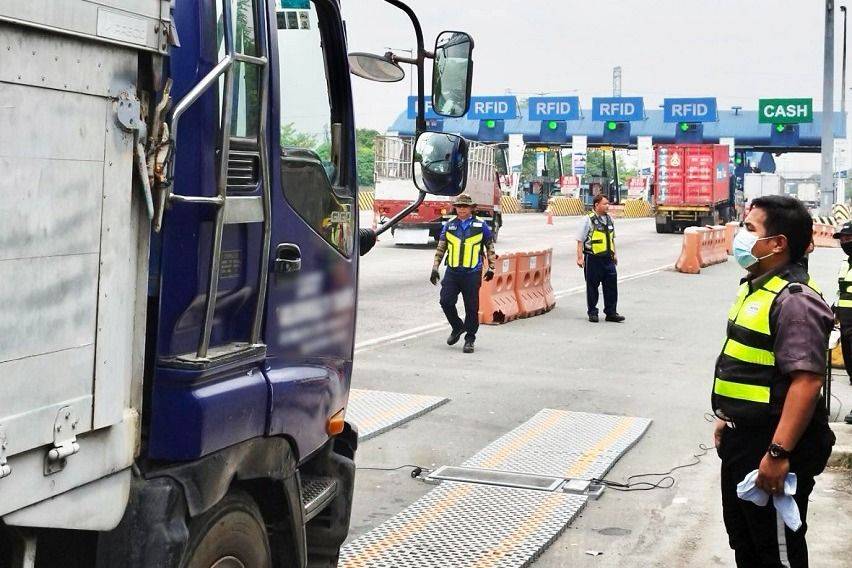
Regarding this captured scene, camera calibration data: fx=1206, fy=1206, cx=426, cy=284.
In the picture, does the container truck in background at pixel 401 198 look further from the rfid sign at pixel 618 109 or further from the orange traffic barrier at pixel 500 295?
the rfid sign at pixel 618 109

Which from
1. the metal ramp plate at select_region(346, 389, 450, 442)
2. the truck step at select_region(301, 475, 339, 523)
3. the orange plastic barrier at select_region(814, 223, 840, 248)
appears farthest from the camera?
the orange plastic barrier at select_region(814, 223, 840, 248)

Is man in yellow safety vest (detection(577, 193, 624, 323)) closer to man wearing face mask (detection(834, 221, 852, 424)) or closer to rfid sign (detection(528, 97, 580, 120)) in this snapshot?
man wearing face mask (detection(834, 221, 852, 424))

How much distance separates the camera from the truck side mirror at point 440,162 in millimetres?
4832

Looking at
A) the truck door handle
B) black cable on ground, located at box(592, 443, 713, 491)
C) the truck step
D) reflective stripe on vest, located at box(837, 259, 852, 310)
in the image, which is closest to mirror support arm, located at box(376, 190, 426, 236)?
the truck door handle

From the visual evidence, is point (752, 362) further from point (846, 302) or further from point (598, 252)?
point (598, 252)

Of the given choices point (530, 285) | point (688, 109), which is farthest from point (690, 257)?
point (688, 109)

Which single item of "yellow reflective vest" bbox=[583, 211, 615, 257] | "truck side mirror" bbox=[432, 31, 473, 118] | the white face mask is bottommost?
Answer: the white face mask

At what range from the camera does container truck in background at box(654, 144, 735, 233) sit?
45.8 m

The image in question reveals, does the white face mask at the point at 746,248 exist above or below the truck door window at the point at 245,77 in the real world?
below

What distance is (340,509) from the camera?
4.59 m

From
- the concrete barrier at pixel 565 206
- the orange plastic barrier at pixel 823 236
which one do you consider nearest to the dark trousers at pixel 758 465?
the orange plastic barrier at pixel 823 236

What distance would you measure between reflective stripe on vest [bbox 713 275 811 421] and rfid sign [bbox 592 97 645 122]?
63278 mm

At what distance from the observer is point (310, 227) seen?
4.12 m

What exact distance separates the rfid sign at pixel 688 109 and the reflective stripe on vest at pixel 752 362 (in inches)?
2433
